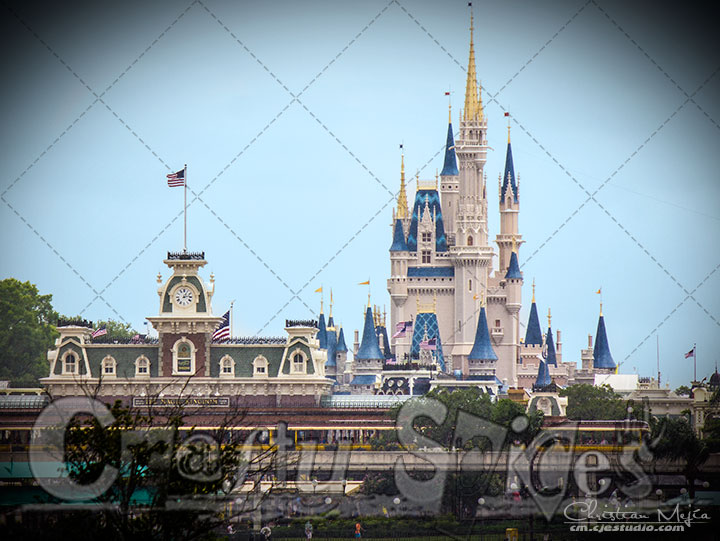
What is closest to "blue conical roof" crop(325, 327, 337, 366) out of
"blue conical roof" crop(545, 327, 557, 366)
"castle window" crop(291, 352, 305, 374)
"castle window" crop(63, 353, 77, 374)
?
"blue conical roof" crop(545, 327, 557, 366)

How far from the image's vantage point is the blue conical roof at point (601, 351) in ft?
611

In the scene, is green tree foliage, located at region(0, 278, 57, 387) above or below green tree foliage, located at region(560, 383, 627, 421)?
above

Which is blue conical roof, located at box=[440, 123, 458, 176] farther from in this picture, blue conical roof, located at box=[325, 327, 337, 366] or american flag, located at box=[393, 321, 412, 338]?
blue conical roof, located at box=[325, 327, 337, 366]

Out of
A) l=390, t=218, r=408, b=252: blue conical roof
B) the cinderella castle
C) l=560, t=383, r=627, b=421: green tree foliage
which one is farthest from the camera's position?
l=390, t=218, r=408, b=252: blue conical roof

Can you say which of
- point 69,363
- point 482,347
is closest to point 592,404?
point 482,347

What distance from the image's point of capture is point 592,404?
137375 mm

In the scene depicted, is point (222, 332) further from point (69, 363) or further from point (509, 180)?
point (509, 180)

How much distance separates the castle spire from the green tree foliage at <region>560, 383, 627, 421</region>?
1956 inches

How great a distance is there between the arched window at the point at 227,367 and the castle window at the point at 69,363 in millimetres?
11092

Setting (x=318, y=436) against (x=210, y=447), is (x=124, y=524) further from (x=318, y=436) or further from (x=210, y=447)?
(x=318, y=436)

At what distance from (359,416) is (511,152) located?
75.1 metres

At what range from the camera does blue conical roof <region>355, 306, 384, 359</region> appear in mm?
162125

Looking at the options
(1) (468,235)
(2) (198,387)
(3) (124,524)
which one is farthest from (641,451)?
(1) (468,235)

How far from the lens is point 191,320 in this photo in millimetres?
124125
